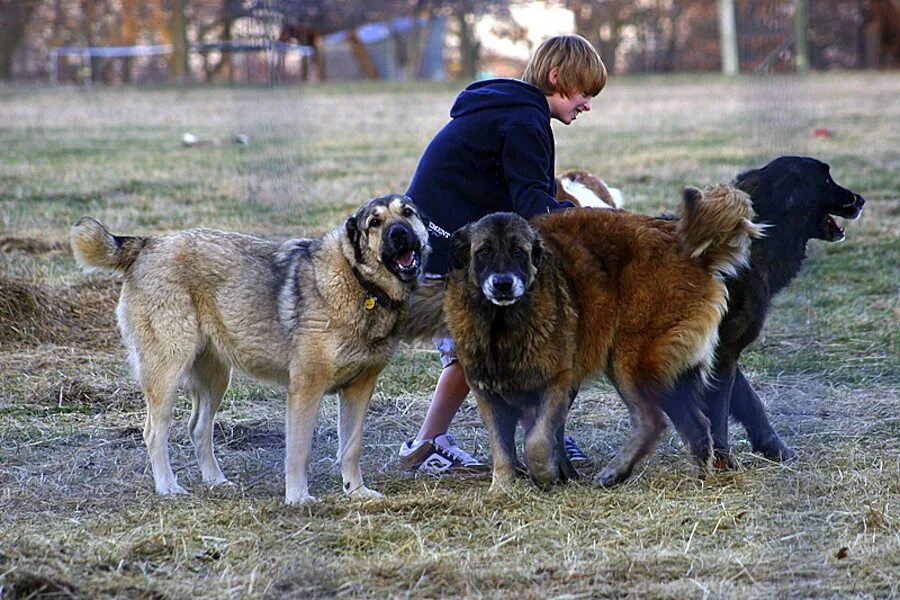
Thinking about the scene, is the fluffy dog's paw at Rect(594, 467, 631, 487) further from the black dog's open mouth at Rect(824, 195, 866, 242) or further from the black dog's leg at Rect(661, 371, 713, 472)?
the black dog's open mouth at Rect(824, 195, 866, 242)

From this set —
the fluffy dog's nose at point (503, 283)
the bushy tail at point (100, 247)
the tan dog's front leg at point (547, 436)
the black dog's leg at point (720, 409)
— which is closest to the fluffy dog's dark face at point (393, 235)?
the fluffy dog's nose at point (503, 283)

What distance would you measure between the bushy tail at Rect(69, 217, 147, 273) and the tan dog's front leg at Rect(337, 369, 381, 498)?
108 cm

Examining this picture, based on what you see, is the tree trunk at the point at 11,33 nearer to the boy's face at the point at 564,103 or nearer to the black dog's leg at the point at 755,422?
the boy's face at the point at 564,103

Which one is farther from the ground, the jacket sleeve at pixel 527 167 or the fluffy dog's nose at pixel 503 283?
the jacket sleeve at pixel 527 167

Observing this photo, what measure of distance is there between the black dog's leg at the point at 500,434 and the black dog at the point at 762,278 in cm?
66

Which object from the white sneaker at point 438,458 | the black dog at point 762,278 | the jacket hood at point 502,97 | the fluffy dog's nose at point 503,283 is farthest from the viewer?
the white sneaker at point 438,458

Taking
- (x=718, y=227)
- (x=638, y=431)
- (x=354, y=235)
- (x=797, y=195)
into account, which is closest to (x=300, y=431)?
(x=354, y=235)

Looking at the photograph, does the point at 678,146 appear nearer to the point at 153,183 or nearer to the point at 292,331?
the point at 153,183

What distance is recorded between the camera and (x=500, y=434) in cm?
512

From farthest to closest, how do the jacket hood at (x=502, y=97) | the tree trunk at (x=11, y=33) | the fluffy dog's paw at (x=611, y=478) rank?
the tree trunk at (x=11, y=33)
the jacket hood at (x=502, y=97)
the fluffy dog's paw at (x=611, y=478)

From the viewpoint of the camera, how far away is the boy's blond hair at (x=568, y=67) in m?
5.42

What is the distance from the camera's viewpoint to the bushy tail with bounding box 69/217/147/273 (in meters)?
5.14

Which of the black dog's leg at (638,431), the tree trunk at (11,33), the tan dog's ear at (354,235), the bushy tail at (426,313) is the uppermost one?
the tree trunk at (11,33)

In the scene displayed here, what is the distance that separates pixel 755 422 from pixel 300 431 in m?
2.04
